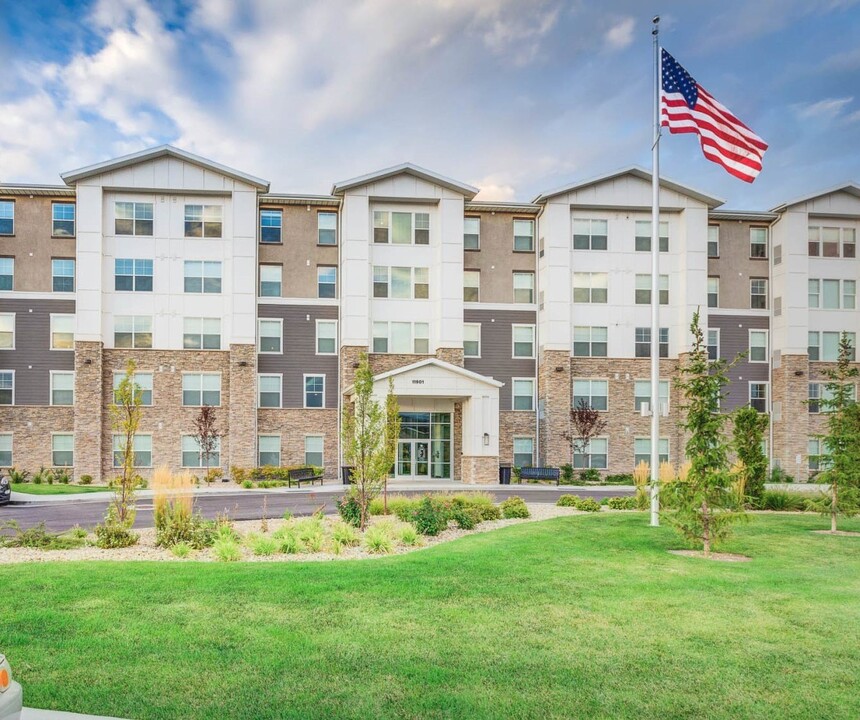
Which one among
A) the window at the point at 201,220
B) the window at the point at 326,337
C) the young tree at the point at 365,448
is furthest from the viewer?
the window at the point at 326,337

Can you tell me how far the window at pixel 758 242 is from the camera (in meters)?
38.8

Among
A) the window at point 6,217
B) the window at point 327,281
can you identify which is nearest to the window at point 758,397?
the window at point 327,281

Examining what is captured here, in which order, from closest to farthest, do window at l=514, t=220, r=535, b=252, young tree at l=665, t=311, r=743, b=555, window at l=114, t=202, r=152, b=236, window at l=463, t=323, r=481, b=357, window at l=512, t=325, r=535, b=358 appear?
1. young tree at l=665, t=311, r=743, b=555
2. window at l=114, t=202, r=152, b=236
3. window at l=463, t=323, r=481, b=357
4. window at l=512, t=325, r=535, b=358
5. window at l=514, t=220, r=535, b=252

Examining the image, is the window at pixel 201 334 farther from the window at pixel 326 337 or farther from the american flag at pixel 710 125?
the american flag at pixel 710 125

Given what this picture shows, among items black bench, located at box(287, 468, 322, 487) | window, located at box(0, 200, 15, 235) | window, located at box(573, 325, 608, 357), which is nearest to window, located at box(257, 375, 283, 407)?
black bench, located at box(287, 468, 322, 487)

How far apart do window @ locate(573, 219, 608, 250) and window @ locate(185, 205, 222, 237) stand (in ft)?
60.1

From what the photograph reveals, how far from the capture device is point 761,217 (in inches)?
1517

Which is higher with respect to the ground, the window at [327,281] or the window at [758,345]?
the window at [327,281]

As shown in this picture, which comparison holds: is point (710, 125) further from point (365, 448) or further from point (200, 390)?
point (200, 390)

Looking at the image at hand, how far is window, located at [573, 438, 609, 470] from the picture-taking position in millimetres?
36531

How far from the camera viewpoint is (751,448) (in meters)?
22.0

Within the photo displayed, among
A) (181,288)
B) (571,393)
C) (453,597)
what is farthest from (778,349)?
(453,597)

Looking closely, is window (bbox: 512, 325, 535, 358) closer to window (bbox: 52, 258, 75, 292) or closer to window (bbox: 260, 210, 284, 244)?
window (bbox: 260, 210, 284, 244)

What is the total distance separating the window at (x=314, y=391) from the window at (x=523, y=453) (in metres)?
10.2
